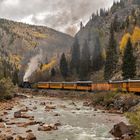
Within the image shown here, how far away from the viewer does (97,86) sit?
84438 millimetres

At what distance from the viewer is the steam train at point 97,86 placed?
5934 centimetres

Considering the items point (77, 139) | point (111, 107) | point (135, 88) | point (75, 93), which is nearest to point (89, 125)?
point (77, 139)

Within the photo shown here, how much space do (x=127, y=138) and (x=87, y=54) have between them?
128m

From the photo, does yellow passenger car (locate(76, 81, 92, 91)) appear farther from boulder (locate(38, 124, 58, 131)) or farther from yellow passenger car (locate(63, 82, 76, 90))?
boulder (locate(38, 124, 58, 131))

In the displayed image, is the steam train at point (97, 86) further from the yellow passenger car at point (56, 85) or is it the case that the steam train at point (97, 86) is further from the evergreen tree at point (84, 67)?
the evergreen tree at point (84, 67)

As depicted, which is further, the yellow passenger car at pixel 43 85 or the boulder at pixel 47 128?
the yellow passenger car at pixel 43 85

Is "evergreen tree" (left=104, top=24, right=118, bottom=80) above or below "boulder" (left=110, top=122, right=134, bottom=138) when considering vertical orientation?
above

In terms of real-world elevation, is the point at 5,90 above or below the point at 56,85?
below

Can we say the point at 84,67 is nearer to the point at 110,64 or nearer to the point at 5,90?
the point at 110,64

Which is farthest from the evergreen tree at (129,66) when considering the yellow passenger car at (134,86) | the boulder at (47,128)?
the boulder at (47,128)

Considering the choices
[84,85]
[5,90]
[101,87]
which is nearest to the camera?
[101,87]

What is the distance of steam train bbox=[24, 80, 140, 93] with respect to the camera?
59.3 metres

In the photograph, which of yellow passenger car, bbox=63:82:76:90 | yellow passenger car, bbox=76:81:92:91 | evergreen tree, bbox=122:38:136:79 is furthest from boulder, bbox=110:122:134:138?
yellow passenger car, bbox=63:82:76:90

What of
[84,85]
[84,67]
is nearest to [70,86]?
[84,85]
